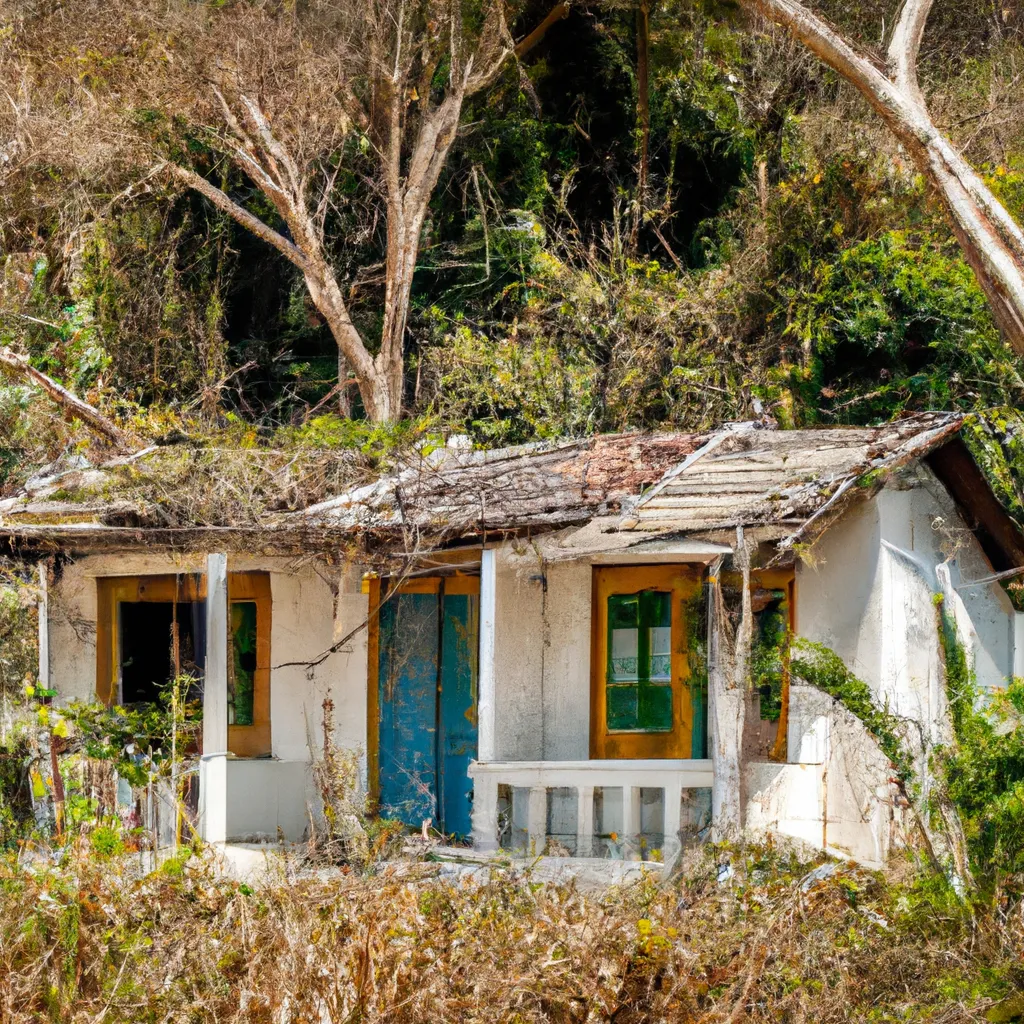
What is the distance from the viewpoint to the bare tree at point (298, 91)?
1917 centimetres

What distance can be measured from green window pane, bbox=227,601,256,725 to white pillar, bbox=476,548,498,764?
296 centimetres

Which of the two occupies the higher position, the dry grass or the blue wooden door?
the blue wooden door

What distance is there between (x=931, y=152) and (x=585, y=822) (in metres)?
7.56

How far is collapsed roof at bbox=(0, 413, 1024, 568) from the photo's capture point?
31.7ft

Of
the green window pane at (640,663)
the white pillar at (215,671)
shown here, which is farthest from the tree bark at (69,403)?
the green window pane at (640,663)

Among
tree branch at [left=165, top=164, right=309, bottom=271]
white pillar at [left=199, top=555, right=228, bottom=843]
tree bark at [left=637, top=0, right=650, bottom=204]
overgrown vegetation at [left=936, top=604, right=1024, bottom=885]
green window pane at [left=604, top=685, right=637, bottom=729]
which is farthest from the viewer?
→ tree bark at [left=637, top=0, right=650, bottom=204]

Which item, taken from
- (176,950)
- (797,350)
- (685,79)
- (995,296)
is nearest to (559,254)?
(685,79)

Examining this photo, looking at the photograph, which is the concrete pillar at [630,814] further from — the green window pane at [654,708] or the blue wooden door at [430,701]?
the blue wooden door at [430,701]

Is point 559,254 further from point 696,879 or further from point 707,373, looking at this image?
point 696,879

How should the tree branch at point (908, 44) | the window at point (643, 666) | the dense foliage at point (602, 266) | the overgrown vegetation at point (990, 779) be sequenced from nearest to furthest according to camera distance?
1. the overgrown vegetation at point (990, 779)
2. the window at point (643, 666)
3. the tree branch at point (908, 44)
4. the dense foliage at point (602, 266)

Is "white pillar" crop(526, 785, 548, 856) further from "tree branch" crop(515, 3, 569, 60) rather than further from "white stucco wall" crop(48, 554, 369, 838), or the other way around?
"tree branch" crop(515, 3, 569, 60)

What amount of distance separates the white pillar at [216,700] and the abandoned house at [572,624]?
0.06ft

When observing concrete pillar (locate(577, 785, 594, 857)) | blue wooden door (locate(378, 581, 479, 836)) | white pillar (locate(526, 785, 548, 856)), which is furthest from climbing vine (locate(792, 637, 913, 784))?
blue wooden door (locate(378, 581, 479, 836))

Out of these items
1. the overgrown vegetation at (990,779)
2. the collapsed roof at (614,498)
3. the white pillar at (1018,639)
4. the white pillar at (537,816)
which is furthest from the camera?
the white pillar at (537,816)
